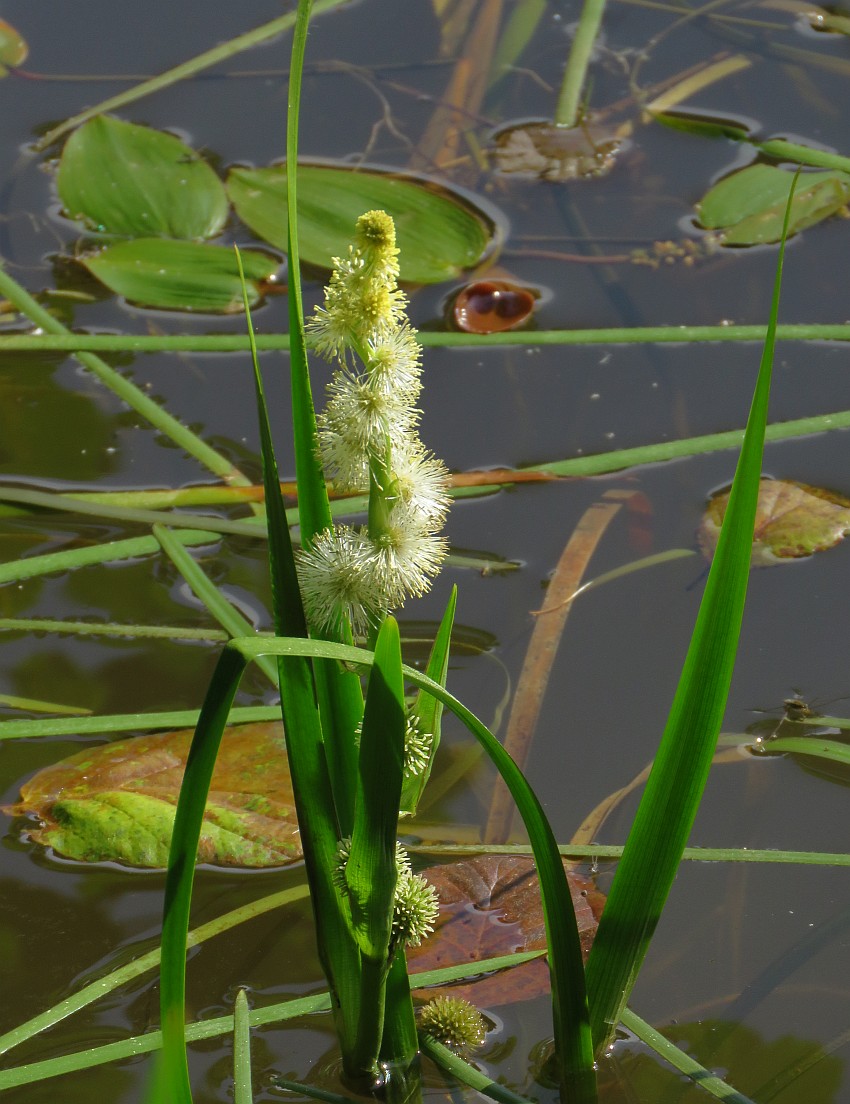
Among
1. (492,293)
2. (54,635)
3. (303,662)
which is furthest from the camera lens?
(492,293)

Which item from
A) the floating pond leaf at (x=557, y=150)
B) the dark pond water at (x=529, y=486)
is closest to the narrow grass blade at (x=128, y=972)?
the dark pond water at (x=529, y=486)

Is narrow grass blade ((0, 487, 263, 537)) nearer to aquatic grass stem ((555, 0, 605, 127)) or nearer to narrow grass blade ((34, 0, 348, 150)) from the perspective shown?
narrow grass blade ((34, 0, 348, 150))

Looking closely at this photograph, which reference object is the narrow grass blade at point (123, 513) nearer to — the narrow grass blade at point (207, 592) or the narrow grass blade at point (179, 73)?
the narrow grass blade at point (207, 592)

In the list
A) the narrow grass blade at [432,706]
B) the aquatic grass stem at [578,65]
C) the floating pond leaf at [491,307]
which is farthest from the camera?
the aquatic grass stem at [578,65]

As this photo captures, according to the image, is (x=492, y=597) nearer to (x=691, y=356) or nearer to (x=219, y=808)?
(x=219, y=808)

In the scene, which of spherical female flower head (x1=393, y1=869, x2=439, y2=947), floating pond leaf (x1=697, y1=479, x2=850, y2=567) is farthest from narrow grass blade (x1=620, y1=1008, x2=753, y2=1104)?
floating pond leaf (x1=697, y1=479, x2=850, y2=567)

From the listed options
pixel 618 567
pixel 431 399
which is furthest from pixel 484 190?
pixel 618 567
